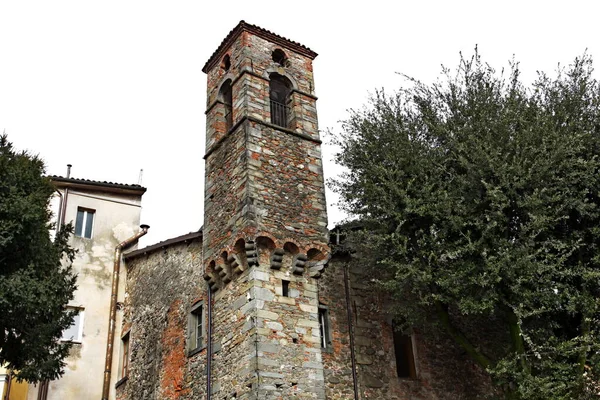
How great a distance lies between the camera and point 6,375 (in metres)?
16.4

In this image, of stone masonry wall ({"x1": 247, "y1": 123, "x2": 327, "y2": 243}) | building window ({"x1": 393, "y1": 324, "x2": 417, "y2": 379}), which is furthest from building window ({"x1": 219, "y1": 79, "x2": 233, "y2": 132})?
building window ({"x1": 393, "y1": 324, "x2": 417, "y2": 379})

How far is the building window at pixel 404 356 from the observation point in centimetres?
1589

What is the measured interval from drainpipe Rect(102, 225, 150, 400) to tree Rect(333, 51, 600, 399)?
7719 mm

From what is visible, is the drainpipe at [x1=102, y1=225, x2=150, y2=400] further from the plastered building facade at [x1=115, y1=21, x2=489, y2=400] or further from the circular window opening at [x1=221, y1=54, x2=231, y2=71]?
the circular window opening at [x1=221, y1=54, x2=231, y2=71]

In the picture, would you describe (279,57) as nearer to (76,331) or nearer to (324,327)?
(324,327)

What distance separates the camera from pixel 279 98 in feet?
56.3

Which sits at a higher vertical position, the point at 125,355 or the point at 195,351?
the point at 125,355

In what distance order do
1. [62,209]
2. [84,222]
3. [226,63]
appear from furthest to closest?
[84,222]
[62,209]
[226,63]

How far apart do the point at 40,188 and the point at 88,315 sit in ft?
23.6

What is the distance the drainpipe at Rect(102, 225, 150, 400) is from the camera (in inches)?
707

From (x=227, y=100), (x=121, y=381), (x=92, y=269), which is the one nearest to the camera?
(x=227, y=100)

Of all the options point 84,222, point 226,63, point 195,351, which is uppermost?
point 226,63

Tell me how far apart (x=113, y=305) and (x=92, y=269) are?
4.07ft

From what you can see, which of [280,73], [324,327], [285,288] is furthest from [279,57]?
[324,327]
